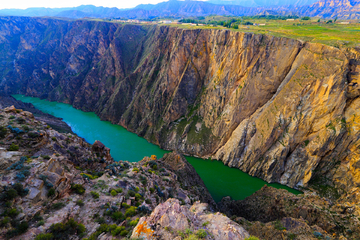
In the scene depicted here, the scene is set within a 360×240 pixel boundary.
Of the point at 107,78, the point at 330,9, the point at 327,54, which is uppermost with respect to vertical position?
the point at 330,9

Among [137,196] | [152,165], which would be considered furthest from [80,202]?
[152,165]

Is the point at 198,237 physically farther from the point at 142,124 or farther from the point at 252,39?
the point at 142,124

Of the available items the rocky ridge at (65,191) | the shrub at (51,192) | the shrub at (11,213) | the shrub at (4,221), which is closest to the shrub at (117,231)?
the rocky ridge at (65,191)

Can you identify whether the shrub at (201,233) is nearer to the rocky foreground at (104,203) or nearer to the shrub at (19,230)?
the rocky foreground at (104,203)

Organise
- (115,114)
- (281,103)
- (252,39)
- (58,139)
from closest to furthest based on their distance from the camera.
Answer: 1. (58,139)
2. (281,103)
3. (252,39)
4. (115,114)

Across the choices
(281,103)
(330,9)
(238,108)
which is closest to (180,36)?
(238,108)
